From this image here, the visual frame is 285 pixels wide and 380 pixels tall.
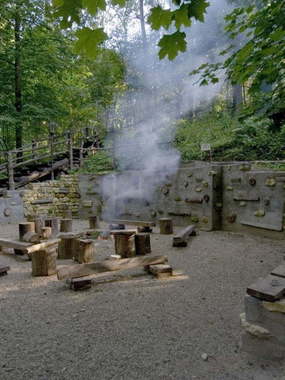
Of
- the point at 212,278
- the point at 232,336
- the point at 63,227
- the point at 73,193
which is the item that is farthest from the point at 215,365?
the point at 73,193

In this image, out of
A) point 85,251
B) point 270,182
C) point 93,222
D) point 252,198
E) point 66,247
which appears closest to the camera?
point 85,251

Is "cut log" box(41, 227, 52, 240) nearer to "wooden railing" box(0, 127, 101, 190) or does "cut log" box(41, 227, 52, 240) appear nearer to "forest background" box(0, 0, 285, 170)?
"forest background" box(0, 0, 285, 170)

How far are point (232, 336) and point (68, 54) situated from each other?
10.1 metres

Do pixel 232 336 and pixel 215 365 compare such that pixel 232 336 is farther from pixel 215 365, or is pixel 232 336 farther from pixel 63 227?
pixel 63 227

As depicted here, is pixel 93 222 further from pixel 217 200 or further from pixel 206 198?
pixel 217 200

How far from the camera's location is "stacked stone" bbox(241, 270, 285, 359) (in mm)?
1607

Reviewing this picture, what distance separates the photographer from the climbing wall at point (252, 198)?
4.71m

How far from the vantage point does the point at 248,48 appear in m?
2.52

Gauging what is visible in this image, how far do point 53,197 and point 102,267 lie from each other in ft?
17.4

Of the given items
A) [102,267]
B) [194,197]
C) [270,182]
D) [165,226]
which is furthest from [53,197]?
[270,182]

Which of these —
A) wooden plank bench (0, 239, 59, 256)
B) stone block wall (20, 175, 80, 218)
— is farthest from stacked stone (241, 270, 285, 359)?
stone block wall (20, 175, 80, 218)

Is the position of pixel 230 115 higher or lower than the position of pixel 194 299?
higher

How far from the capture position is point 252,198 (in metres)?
5.08

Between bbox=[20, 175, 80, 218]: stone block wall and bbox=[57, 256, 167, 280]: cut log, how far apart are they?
4811mm
